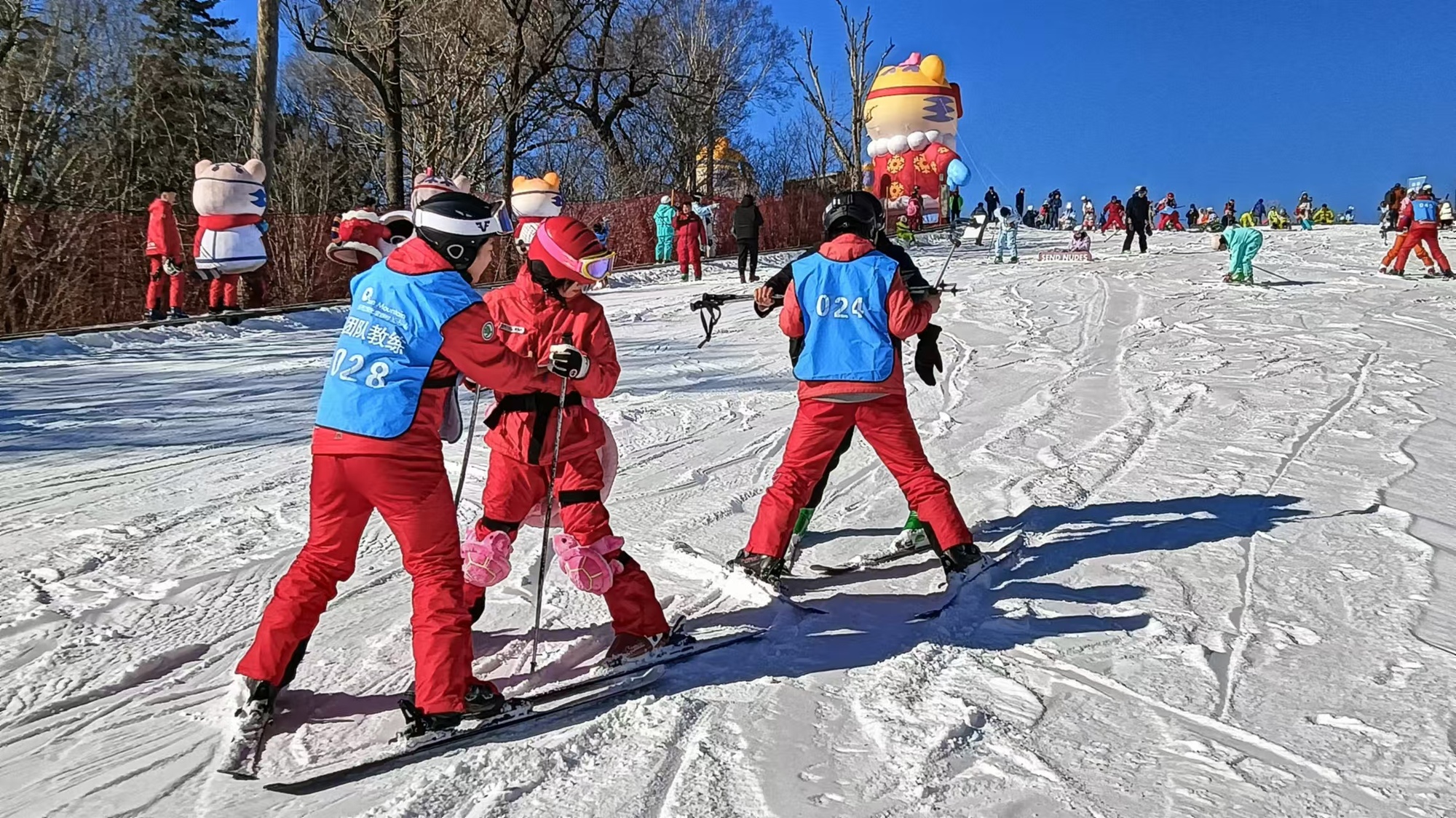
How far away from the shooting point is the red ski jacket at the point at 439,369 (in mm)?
3236

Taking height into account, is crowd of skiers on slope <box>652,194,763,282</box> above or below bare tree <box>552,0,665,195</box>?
below

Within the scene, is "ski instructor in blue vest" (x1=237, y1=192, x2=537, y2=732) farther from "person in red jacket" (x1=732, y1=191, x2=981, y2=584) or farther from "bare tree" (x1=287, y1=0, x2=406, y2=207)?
"bare tree" (x1=287, y1=0, x2=406, y2=207)

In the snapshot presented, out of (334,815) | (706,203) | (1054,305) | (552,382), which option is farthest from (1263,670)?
(706,203)

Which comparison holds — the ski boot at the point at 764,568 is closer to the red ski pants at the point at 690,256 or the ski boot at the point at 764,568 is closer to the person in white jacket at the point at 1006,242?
the red ski pants at the point at 690,256

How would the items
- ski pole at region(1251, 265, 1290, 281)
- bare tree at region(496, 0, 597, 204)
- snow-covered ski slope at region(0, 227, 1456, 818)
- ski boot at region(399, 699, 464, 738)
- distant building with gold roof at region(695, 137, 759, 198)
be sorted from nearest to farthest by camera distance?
snow-covered ski slope at region(0, 227, 1456, 818) → ski boot at region(399, 699, 464, 738) → ski pole at region(1251, 265, 1290, 281) → bare tree at region(496, 0, 597, 204) → distant building with gold roof at region(695, 137, 759, 198)

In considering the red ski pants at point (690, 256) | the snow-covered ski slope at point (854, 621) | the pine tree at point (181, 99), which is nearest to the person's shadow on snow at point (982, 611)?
the snow-covered ski slope at point (854, 621)

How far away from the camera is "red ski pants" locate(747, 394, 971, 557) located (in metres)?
4.70

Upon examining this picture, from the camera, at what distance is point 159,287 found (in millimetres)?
13094

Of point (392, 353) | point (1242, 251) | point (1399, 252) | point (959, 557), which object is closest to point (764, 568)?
point (959, 557)

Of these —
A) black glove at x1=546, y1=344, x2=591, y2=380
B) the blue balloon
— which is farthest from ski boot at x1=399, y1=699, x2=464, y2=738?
the blue balloon

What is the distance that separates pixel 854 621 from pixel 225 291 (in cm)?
1208

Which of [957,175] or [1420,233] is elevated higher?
[1420,233]

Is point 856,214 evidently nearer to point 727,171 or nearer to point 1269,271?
point 1269,271

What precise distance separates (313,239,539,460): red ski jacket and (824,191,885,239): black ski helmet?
1998 millimetres
